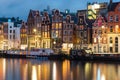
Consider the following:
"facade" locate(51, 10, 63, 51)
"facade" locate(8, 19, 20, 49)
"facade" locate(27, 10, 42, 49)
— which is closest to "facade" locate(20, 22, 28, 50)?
"facade" locate(27, 10, 42, 49)

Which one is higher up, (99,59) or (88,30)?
(88,30)

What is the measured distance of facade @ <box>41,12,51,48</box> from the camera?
99188 millimetres

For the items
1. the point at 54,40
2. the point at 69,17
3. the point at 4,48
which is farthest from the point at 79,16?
the point at 4,48

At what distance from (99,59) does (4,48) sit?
42238 mm

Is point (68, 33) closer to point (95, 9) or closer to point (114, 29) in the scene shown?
point (95, 9)

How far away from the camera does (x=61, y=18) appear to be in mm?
97312

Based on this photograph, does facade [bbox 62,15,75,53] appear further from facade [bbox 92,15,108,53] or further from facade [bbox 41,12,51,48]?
facade [bbox 92,15,108,53]

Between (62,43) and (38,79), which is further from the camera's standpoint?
(62,43)

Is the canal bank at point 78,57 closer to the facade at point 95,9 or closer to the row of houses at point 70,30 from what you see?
the row of houses at point 70,30

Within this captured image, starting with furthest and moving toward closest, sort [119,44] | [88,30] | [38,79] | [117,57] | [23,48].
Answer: [23,48] → [88,30] → [119,44] → [117,57] → [38,79]

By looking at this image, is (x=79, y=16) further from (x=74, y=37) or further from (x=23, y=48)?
(x=23, y=48)

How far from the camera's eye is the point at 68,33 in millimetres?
95312

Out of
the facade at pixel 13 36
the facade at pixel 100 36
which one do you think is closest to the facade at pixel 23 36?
the facade at pixel 13 36

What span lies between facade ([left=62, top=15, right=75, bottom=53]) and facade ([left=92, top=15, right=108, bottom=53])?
22.8ft
